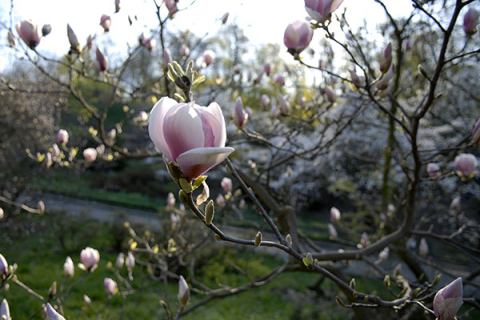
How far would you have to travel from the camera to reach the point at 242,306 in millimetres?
5074

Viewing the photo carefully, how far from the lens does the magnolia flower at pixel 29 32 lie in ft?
5.72

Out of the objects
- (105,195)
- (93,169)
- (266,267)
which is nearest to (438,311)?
(266,267)

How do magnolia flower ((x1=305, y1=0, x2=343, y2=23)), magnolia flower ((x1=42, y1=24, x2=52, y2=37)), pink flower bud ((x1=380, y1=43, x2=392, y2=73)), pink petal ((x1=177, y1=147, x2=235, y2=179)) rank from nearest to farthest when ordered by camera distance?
pink petal ((x1=177, y1=147, x2=235, y2=179)), magnolia flower ((x1=305, y1=0, x2=343, y2=23)), pink flower bud ((x1=380, y1=43, x2=392, y2=73)), magnolia flower ((x1=42, y1=24, x2=52, y2=37))

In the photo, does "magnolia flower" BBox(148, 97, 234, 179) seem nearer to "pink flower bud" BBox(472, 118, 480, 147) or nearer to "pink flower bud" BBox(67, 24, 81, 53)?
"pink flower bud" BBox(472, 118, 480, 147)

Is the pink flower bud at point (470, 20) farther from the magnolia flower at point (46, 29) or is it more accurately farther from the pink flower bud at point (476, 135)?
the magnolia flower at point (46, 29)

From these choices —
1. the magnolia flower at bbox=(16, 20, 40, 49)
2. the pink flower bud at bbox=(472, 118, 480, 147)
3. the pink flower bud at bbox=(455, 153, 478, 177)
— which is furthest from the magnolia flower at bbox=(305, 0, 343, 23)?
the magnolia flower at bbox=(16, 20, 40, 49)

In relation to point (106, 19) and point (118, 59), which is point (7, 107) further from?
point (106, 19)

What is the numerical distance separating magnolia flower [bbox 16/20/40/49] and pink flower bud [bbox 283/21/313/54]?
1.28m

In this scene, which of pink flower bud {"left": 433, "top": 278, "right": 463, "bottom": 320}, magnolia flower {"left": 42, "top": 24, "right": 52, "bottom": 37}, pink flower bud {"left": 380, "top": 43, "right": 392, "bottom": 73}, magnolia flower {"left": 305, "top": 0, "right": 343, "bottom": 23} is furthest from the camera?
magnolia flower {"left": 42, "top": 24, "right": 52, "bottom": 37}

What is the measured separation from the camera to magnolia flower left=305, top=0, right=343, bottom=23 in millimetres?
1096

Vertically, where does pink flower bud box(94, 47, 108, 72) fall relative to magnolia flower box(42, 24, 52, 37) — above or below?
below

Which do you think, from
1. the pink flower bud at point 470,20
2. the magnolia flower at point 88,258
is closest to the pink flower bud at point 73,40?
the magnolia flower at point 88,258

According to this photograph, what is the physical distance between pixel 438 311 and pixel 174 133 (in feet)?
2.37

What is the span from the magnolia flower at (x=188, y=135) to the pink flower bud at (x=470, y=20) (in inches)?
49.9
